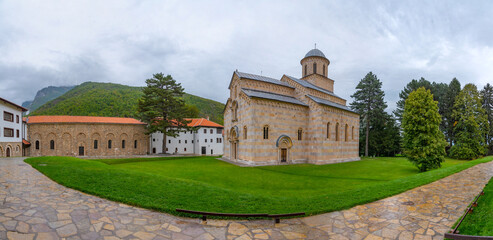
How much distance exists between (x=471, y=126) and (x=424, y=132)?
849 inches

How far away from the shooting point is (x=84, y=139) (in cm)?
3478

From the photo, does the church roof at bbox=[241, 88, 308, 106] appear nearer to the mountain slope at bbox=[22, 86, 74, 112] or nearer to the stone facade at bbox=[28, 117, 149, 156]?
the stone facade at bbox=[28, 117, 149, 156]

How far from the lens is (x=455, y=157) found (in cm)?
3092

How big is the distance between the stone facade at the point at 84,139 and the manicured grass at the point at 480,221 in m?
42.1

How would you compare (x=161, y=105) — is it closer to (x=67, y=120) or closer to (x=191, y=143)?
(x=191, y=143)

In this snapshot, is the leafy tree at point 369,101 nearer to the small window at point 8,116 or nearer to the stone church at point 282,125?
the stone church at point 282,125

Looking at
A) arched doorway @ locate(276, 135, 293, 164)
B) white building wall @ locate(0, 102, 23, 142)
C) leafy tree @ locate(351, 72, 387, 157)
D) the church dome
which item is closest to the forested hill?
white building wall @ locate(0, 102, 23, 142)

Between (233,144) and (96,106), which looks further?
(96,106)

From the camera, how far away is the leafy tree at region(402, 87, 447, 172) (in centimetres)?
1694

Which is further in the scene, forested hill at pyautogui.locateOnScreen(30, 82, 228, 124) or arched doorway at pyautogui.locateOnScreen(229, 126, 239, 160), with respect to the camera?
forested hill at pyautogui.locateOnScreen(30, 82, 228, 124)

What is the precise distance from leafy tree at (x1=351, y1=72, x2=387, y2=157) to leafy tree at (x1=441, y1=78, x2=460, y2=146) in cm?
993

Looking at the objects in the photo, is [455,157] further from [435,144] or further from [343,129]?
[435,144]

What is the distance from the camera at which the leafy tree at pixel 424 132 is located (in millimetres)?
16938

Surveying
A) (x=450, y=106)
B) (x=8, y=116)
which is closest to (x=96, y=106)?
(x=8, y=116)
